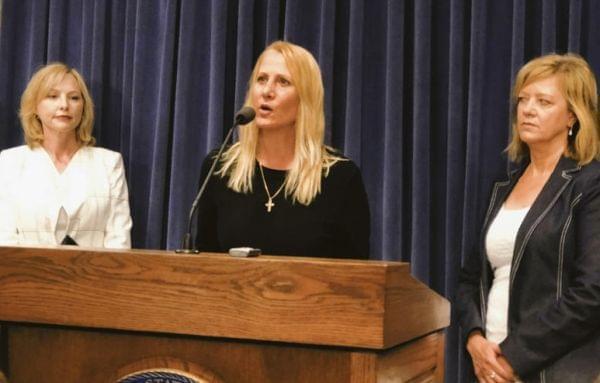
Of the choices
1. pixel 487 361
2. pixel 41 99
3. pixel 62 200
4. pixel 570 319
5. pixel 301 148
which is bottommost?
pixel 487 361

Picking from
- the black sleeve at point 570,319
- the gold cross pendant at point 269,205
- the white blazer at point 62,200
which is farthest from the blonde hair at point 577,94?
the white blazer at point 62,200

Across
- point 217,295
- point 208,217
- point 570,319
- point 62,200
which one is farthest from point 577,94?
point 62,200

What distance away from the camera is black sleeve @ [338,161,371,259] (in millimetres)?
2449

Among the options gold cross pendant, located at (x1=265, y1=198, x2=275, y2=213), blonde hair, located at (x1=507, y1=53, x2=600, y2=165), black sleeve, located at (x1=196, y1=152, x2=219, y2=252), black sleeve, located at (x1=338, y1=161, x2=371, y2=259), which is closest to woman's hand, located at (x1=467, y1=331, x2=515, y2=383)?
black sleeve, located at (x1=338, y1=161, x2=371, y2=259)

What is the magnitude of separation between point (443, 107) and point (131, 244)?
1.49m

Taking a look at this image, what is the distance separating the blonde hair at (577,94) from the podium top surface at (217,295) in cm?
104

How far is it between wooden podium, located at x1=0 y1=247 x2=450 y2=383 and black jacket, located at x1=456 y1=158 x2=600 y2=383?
668mm

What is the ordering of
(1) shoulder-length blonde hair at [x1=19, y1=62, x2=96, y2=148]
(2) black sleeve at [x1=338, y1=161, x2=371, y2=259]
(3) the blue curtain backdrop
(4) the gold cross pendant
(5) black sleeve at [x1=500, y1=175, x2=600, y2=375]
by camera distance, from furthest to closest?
(1) shoulder-length blonde hair at [x1=19, y1=62, x2=96, y2=148] → (3) the blue curtain backdrop → (2) black sleeve at [x1=338, y1=161, x2=371, y2=259] → (4) the gold cross pendant → (5) black sleeve at [x1=500, y1=175, x2=600, y2=375]

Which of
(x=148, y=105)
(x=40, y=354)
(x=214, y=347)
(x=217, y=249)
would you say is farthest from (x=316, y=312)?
(x=148, y=105)

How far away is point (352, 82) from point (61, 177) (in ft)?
4.16

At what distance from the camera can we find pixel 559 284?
7.62 feet

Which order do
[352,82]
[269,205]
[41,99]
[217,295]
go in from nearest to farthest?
1. [217,295]
2. [269,205]
3. [352,82]
4. [41,99]

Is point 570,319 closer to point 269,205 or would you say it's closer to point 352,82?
point 269,205

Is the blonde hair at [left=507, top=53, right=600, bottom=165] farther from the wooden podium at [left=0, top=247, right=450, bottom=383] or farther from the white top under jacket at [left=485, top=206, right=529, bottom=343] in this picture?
the wooden podium at [left=0, top=247, right=450, bottom=383]
